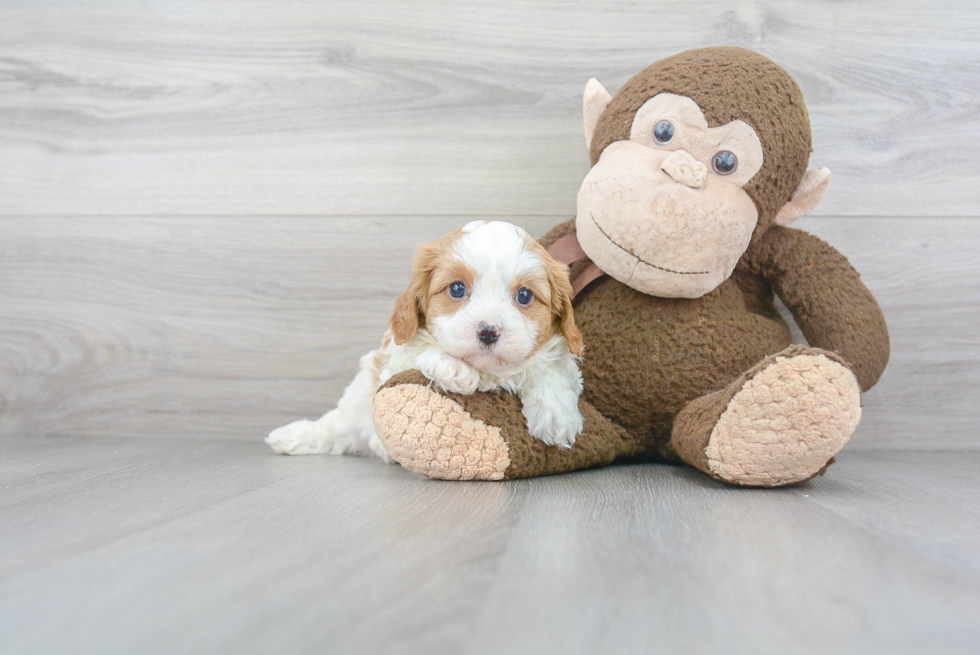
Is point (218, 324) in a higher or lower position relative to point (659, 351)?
lower

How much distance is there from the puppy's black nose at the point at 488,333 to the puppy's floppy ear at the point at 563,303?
0.12m

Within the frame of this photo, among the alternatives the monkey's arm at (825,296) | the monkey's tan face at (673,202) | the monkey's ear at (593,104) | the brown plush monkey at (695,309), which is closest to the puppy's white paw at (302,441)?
the brown plush monkey at (695,309)

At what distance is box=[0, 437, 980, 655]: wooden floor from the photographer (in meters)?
0.43

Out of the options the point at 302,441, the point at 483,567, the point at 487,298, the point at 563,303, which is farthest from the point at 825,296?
the point at 302,441

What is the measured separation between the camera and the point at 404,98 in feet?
4.29

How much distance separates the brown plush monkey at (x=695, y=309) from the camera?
809 mm

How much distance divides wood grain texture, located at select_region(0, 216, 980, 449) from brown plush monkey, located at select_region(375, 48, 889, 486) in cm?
28

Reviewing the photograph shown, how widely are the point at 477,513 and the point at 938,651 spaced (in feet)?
1.34

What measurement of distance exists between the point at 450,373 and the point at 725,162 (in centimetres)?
49

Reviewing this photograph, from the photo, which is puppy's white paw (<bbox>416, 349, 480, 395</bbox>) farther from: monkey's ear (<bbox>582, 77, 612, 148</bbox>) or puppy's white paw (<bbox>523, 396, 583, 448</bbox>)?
monkey's ear (<bbox>582, 77, 612, 148</bbox>)

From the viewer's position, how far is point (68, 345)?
4.45ft

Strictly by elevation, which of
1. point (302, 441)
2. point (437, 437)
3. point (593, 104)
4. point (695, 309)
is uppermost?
point (593, 104)

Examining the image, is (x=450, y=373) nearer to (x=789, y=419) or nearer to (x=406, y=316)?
(x=406, y=316)

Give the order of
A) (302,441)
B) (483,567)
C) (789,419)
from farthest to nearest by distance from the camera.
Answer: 1. (302,441)
2. (789,419)
3. (483,567)
